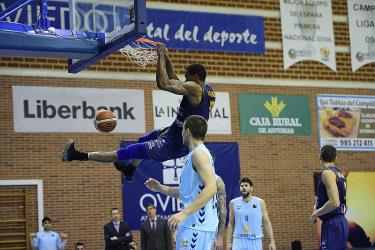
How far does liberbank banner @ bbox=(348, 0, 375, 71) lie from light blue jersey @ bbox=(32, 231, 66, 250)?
35.1 feet

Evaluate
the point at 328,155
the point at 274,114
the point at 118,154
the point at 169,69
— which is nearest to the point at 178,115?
the point at 169,69

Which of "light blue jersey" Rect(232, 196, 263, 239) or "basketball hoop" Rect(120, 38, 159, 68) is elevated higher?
"basketball hoop" Rect(120, 38, 159, 68)

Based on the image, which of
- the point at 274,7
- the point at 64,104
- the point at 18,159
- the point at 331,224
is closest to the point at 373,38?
the point at 274,7

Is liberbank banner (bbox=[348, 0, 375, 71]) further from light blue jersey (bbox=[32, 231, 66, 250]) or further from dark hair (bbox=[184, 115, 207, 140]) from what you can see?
dark hair (bbox=[184, 115, 207, 140])

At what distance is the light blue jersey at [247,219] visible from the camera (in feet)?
43.2

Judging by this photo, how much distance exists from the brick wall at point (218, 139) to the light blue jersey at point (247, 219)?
19.8ft

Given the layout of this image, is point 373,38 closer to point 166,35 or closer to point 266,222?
point 166,35

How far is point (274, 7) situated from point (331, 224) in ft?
42.2

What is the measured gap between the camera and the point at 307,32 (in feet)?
71.7

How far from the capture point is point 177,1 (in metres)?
20.2

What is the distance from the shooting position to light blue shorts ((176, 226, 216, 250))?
22.2 feet

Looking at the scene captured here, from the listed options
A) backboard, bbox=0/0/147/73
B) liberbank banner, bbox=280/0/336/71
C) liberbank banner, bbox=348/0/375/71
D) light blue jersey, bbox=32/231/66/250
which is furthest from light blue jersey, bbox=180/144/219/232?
liberbank banner, bbox=348/0/375/71

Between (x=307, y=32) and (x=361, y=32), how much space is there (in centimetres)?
201

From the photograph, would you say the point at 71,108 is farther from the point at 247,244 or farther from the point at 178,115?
the point at 178,115
